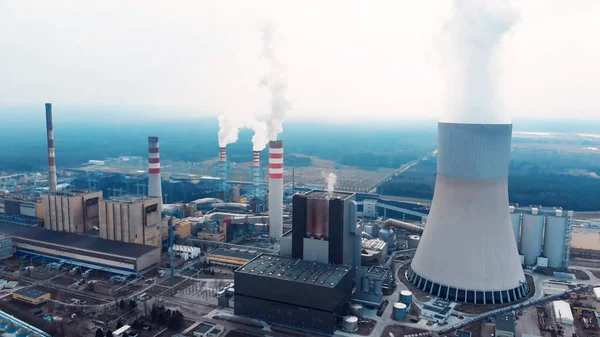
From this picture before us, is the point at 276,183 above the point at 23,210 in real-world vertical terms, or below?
above

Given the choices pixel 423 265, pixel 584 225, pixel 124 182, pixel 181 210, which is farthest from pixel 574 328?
pixel 124 182

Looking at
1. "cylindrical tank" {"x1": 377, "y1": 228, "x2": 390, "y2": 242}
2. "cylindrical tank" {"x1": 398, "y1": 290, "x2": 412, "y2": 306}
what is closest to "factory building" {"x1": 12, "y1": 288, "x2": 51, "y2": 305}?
"cylindrical tank" {"x1": 398, "y1": 290, "x2": 412, "y2": 306}

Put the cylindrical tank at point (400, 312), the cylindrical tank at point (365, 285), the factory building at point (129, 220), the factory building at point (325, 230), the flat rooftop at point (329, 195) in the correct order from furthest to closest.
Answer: the factory building at point (129, 220), the flat rooftop at point (329, 195), the cylindrical tank at point (365, 285), the factory building at point (325, 230), the cylindrical tank at point (400, 312)

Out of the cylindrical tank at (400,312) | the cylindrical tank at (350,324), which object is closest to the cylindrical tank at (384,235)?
the cylindrical tank at (400,312)

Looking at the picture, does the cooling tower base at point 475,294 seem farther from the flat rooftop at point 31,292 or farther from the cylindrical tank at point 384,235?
the flat rooftop at point 31,292

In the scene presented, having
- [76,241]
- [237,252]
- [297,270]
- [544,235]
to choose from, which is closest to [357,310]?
[297,270]

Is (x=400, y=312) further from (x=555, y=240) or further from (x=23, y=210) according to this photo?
(x=23, y=210)
